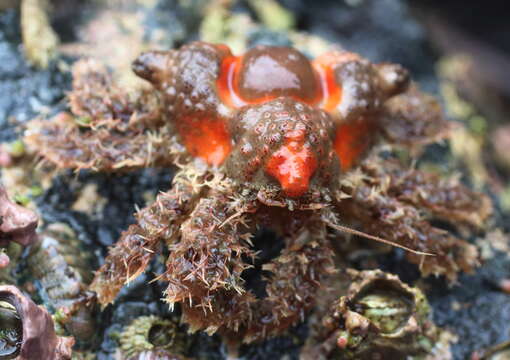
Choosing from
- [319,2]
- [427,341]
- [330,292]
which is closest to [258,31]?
[319,2]

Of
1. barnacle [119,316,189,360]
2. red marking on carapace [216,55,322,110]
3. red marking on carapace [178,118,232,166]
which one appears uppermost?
red marking on carapace [216,55,322,110]

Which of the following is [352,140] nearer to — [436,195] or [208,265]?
[436,195]

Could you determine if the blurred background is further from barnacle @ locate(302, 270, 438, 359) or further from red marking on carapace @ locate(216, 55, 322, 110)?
red marking on carapace @ locate(216, 55, 322, 110)

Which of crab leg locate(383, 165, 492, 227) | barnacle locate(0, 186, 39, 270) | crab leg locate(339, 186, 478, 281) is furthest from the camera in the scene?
crab leg locate(383, 165, 492, 227)

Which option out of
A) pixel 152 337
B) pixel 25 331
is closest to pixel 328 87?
pixel 152 337

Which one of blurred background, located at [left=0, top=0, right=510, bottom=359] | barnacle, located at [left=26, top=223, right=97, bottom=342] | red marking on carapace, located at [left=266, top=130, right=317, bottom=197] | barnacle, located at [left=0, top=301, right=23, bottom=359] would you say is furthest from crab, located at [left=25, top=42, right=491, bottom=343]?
barnacle, located at [left=0, top=301, right=23, bottom=359]

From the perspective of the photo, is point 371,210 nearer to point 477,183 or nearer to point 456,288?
point 456,288

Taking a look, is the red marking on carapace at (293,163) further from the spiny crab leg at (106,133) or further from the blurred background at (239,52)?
the blurred background at (239,52)
